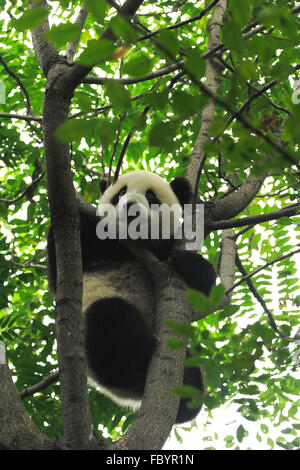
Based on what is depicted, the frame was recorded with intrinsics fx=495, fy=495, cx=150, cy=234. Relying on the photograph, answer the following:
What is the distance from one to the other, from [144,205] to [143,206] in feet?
0.30

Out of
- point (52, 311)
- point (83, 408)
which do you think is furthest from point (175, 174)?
point (83, 408)

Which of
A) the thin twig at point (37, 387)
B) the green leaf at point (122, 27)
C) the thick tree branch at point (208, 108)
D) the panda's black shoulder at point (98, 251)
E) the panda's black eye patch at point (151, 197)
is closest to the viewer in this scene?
the green leaf at point (122, 27)

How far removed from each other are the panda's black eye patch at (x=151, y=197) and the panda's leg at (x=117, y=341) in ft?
4.74

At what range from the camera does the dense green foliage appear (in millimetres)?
1650

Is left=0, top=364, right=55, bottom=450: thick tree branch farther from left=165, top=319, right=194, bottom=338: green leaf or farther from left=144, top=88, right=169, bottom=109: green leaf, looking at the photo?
left=144, top=88, right=169, bottom=109: green leaf

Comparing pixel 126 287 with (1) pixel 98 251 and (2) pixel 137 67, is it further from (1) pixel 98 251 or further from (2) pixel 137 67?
(2) pixel 137 67

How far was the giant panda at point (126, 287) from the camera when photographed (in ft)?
12.8

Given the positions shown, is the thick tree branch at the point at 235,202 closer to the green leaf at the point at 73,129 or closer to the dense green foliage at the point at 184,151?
the dense green foliage at the point at 184,151

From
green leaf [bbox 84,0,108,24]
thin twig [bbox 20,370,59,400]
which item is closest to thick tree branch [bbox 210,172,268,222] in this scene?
thin twig [bbox 20,370,59,400]

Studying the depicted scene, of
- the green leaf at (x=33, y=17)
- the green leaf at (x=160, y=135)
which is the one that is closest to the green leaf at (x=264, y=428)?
the green leaf at (x=160, y=135)

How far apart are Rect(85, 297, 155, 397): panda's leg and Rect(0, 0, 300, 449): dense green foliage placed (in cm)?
50

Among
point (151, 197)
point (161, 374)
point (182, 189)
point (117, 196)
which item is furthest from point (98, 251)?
point (161, 374)
